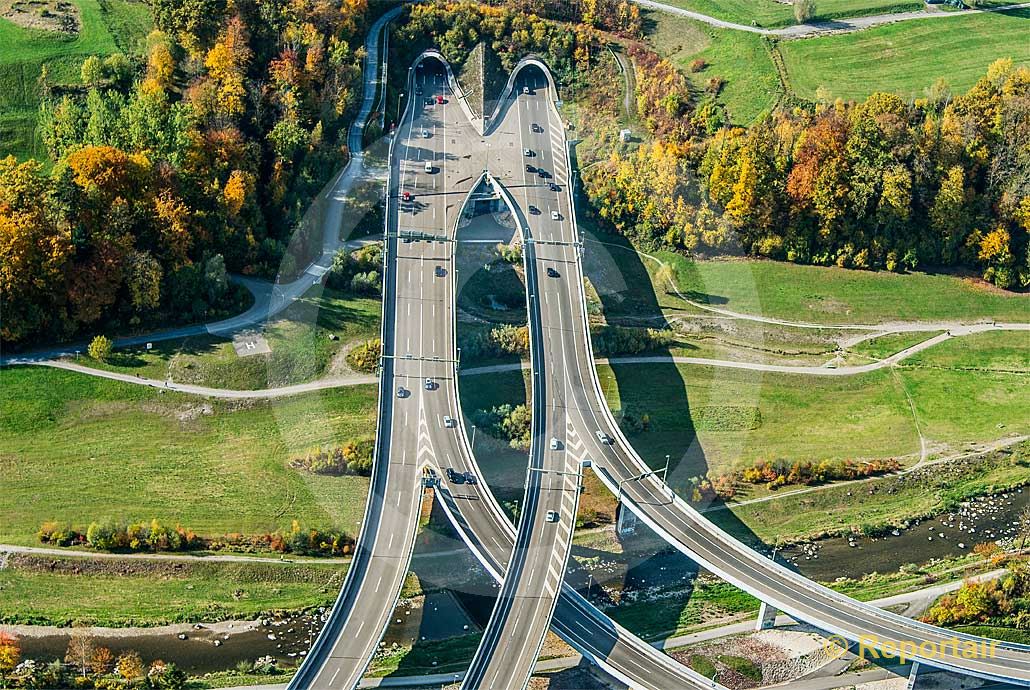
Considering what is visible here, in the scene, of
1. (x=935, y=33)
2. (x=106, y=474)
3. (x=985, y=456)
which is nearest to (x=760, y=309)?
(x=985, y=456)

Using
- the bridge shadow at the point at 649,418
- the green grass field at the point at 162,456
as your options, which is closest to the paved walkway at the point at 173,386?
the green grass field at the point at 162,456

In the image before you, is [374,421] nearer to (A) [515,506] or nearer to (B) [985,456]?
(A) [515,506]

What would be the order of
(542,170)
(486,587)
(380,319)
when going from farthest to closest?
(542,170) → (380,319) → (486,587)

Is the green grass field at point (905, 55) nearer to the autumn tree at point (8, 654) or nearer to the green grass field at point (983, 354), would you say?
the green grass field at point (983, 354)

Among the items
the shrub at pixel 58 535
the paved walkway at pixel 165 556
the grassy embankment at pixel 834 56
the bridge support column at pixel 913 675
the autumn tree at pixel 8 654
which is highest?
the grassy embankment at pixel 834 56

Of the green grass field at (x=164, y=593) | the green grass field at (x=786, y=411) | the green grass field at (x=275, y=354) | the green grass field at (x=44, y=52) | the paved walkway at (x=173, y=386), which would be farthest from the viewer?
the green grass field at (x=44, y=52)

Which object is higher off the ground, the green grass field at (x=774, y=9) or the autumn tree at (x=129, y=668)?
the green grass field at (x=774, y=9)
